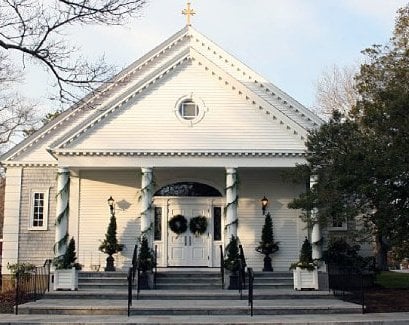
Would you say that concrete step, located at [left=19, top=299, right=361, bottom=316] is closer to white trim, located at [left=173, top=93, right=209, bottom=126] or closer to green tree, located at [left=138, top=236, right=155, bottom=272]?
green tree, located at [left=138, top=236, right=155, bottom=272]

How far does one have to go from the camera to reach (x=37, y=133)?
834 inches

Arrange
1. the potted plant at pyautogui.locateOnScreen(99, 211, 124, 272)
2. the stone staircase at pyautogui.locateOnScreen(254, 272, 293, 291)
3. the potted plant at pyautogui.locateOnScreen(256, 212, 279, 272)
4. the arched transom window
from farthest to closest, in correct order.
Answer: the arched transom window
the potted plant at pyautogui.locateOnScreen(256, 212, 279, 272)
the potted plant at pyautogui.locateOnScreen(99, 211, 124, 272)
the stone staircase at pyautogui.locateOnScreen(254, 272, 293, 291)

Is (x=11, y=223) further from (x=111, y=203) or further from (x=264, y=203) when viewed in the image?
(x=264, y=203)

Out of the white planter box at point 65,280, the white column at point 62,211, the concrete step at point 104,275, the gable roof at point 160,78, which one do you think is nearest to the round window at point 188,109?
the gable roof at point 160,78

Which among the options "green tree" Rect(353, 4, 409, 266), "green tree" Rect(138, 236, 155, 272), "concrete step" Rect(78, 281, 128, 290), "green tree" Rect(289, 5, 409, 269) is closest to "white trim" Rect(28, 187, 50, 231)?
"concrete step" Rect(78, 281, 128, 290)

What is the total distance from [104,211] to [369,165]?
35.5 feet

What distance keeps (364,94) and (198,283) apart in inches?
294

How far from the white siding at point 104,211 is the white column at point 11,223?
2408 mm

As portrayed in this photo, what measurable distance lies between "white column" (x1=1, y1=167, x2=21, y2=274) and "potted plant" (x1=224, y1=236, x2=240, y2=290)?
8149 millimetres

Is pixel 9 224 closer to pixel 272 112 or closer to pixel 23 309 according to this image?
pixel 23 309

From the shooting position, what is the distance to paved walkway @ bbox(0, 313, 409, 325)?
12414 mm

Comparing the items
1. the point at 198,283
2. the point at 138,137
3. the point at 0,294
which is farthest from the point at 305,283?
the point at 0,294

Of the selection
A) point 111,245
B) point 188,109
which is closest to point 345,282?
point 188,109

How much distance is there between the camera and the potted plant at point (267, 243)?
792 inches
